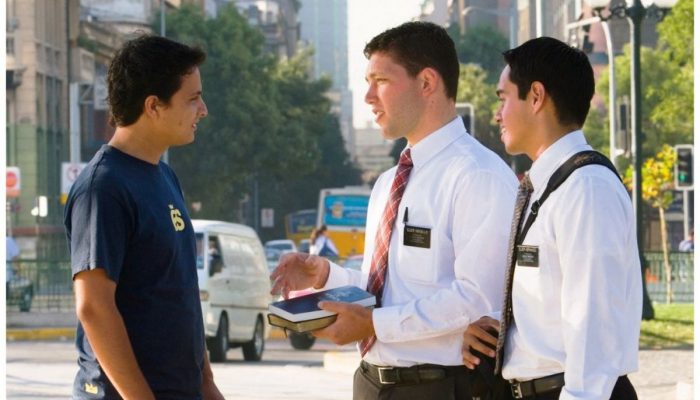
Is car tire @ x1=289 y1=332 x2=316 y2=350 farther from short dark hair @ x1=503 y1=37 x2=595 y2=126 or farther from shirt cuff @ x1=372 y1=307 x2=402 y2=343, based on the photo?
short dark hair @ x1=503 y1=37 x2=595 y2=126

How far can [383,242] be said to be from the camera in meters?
5.54

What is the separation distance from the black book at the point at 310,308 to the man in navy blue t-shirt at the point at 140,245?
23 cm

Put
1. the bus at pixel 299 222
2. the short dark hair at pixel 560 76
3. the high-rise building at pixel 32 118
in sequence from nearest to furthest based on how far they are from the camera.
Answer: the short dark hair at pixel 560 76, the high-rise building at pixel 32 118, the bus at pixel 299 222

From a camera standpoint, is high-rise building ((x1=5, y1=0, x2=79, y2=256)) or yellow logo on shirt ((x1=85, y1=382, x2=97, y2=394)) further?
high-rise building ((x1=5, y1=0, x2=79, y2=256))

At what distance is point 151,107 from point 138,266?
1.61 ft

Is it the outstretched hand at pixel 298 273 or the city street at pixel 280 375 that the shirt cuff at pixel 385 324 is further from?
the city street at pixel 280 375

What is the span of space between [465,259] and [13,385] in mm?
13330

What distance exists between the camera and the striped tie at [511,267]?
4.88 meters

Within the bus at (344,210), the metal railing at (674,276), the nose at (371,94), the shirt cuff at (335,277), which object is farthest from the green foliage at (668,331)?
the bus at (344,210)

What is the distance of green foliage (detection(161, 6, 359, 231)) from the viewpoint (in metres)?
75.6

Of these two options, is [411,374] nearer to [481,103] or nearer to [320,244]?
[320,244]

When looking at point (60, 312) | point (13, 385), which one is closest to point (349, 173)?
point (60, 312)

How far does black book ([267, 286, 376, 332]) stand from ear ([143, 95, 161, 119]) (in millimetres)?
645

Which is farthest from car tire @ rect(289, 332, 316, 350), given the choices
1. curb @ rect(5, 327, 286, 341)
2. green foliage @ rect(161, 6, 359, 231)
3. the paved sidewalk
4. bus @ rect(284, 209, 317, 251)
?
bus @ rect(284, 209, 317, 251)
